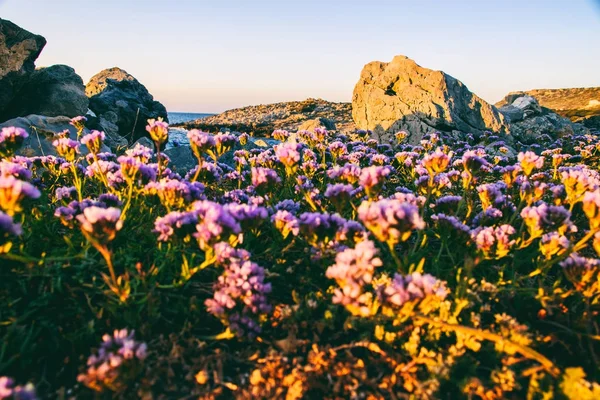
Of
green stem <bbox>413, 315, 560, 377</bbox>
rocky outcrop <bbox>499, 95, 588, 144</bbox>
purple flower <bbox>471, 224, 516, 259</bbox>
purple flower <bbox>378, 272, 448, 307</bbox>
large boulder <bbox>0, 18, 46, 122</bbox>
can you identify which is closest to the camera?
green stem <bbox>413, 315, 560, 377</bbox>

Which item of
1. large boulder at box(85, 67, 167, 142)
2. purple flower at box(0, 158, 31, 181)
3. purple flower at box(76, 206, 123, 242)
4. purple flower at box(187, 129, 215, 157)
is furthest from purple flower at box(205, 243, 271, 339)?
large boulder at box(85, 67, 167, 142)

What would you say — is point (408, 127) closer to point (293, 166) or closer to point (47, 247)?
point (293, 166)

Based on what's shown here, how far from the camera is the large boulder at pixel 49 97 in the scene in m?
12.8

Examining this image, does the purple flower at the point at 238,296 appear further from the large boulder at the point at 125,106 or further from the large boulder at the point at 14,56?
the large boulder at the point at 125,106

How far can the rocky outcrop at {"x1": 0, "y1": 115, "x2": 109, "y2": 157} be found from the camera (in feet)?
26.8

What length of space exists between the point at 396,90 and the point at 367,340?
53.3 ft

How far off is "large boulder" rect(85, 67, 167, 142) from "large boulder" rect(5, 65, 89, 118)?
149 cm

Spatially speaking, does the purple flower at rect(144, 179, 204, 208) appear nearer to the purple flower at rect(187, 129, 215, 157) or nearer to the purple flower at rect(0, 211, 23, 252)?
the purple flower at rect(187, 129, 215, 157)

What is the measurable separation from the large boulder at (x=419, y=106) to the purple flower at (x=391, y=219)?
13172 mm

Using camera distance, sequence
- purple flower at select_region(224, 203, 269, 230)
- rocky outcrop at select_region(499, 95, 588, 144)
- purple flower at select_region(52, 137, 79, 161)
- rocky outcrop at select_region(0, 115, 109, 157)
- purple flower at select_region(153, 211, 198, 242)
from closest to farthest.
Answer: purple flower at select_region(153, 211, 198, 242), purple flower at select_region(224, 203, 269, 230), purple flower at select_region(52, 137, 79, 161), rocky outcrop at select_region(0, 115, 109, 157), rocky outcrop at select_region(499, 95, 588, 144)

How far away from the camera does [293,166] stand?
4.62 metres

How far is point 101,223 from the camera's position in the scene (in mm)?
2371

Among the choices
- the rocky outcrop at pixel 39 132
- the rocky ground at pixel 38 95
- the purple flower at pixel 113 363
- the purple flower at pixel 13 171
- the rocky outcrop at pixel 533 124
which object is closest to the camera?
the purple flower at pixel 113 363

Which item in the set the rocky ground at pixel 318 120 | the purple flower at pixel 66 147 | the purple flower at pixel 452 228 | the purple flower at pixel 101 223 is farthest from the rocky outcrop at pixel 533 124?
the purple flower at pixel 101 223
